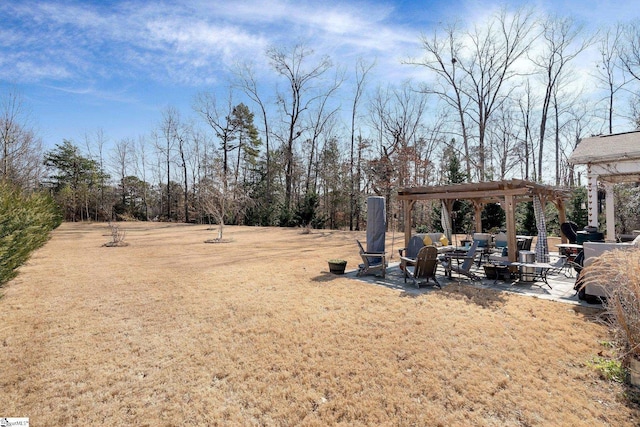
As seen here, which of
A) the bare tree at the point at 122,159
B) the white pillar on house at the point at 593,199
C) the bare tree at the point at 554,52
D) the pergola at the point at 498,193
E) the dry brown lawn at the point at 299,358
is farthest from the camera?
the bare tree at the point at 122,159

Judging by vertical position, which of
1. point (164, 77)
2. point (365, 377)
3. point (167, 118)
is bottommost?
point (365, 377)

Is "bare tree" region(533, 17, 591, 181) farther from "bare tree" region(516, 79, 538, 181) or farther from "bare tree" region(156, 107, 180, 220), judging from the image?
"bare tree" region(156, 107, 180, 220)

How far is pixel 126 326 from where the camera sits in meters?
4.61

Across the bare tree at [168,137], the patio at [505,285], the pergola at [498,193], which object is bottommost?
the patio at [505,285]

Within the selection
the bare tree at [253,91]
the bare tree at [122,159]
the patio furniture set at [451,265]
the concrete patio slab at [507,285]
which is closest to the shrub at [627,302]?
the concrete patio slab at [507,285]

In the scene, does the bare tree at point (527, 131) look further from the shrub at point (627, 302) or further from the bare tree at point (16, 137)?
the bare tree at point (16, 137)

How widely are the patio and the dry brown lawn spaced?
378mm

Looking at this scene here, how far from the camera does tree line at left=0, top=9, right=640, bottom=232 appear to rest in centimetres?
2039

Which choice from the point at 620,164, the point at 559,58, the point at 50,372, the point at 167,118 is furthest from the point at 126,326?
the point at 167,118

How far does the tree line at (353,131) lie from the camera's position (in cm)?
2039

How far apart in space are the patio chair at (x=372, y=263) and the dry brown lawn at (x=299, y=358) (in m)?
1.32

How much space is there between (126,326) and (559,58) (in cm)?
2883

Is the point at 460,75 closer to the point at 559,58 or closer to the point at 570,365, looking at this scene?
the point at 559,58

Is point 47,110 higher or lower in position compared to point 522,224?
higher
